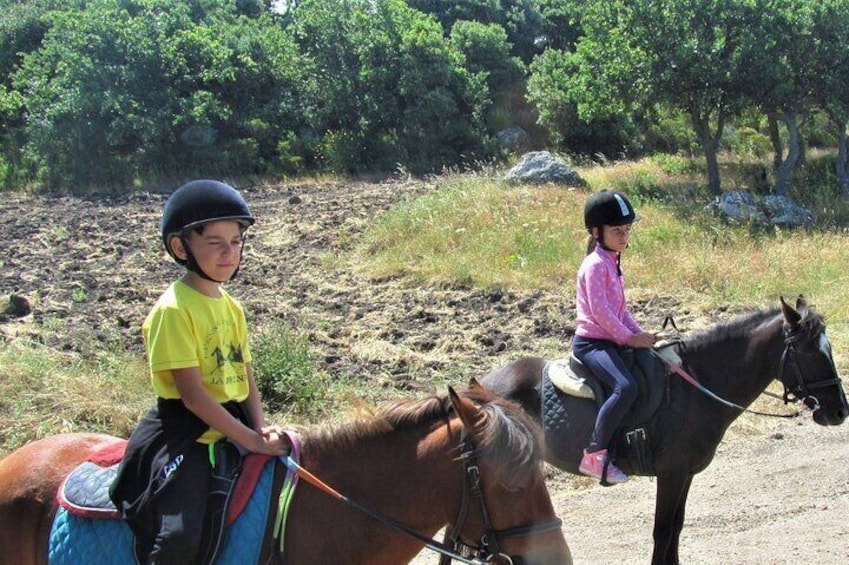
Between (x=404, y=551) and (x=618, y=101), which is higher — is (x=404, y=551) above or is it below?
below

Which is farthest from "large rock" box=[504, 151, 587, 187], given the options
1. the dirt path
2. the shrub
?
the shrub

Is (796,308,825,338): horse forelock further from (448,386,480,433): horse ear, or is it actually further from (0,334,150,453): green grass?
(0,334,150,453): green grass

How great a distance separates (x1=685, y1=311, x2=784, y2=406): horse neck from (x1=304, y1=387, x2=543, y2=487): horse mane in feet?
9.58

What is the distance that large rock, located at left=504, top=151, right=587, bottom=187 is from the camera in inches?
728

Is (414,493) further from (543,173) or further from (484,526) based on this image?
(543,173)

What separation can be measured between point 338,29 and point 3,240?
1681cm

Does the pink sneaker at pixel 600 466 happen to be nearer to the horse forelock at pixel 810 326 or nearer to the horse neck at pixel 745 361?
the horse neck at pixel 745 361

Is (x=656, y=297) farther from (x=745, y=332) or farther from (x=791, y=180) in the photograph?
(x=791, y=180)

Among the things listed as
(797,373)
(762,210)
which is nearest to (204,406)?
(797,373)

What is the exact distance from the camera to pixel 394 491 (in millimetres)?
2752

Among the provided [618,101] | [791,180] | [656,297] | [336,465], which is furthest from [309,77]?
[336,465]

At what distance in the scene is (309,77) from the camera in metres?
30.7

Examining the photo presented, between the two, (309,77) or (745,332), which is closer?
(745,332)

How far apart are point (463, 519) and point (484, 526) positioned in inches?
3.6
